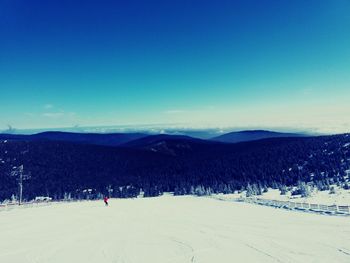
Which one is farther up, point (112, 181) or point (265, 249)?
point (265, 249)

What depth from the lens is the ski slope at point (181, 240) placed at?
55.3ft

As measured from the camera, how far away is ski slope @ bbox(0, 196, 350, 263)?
1684 centimetres

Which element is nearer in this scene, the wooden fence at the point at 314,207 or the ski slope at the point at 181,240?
the ski slope at the point at 181,240

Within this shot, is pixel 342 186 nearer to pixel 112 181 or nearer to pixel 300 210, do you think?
pixel 300 210

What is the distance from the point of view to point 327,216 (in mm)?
28859

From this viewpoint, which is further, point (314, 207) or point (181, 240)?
point (314, 207)

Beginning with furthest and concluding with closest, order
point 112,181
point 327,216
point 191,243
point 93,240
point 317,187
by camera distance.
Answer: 1. point 112,181
2. point 317,187
3. point 327,216
4. point 93,240
5. point 191,243

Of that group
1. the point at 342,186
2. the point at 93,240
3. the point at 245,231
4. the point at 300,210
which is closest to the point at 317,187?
the point at 342,186

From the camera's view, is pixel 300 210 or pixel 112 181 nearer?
pixel 300 210

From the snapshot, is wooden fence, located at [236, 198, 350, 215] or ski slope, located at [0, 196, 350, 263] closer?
ski slope, located at [0, 196, 350, 263]

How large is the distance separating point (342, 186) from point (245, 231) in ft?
312

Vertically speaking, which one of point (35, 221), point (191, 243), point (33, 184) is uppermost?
point (191, 243)

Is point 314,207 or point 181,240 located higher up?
point 181,240

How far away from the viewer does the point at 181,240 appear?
21.4 meters
